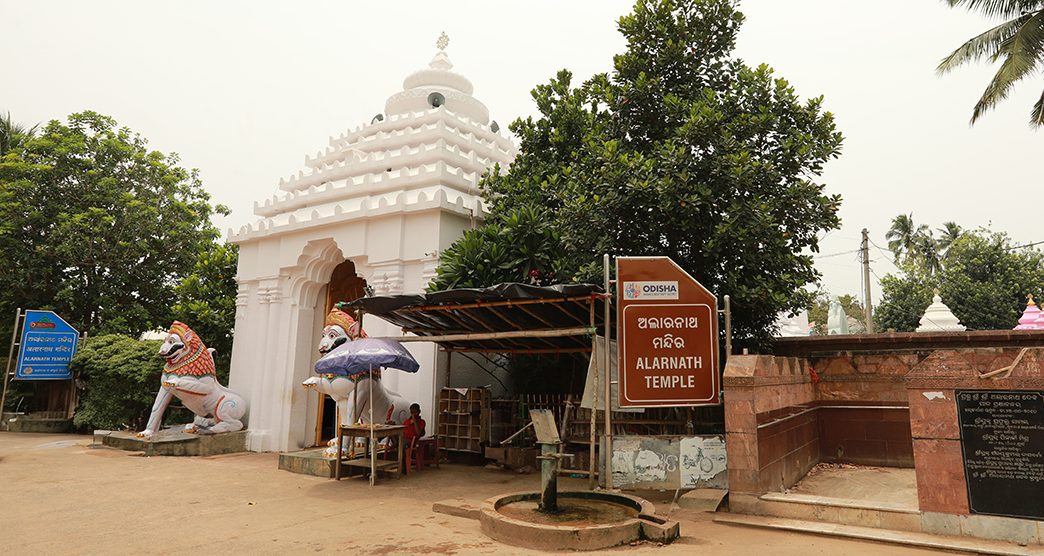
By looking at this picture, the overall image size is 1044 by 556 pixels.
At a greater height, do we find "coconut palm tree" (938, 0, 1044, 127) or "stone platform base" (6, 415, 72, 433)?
"coconut palm tree" (938, 0, 1044, 127)

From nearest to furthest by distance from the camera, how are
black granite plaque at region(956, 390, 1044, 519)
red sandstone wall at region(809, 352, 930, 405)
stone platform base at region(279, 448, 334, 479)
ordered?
1. black granite plaque at region(956, 390, 1044, 519)
2. stone platform base at region(279, 448, 334, 479)
3. red sandstone wall at region(809, 352, 930, 405)

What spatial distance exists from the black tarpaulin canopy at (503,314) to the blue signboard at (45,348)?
11664 mm

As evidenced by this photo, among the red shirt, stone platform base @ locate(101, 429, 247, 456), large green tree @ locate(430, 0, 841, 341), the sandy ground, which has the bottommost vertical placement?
the sandy ground

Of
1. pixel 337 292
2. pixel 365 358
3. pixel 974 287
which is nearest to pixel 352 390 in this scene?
pixel 365 358

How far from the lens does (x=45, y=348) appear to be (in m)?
15.8

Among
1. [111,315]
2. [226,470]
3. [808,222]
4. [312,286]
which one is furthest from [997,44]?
[111,315]

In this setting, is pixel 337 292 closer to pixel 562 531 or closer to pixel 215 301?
pixel 215 301

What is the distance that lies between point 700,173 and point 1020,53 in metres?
9.51

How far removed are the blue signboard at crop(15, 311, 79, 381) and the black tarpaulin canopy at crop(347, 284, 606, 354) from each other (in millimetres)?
11664

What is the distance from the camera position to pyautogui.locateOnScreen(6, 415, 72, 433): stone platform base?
53.5 ft

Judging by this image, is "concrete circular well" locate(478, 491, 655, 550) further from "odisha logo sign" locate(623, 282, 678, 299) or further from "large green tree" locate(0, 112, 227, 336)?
"large green tree" locate(0, 112, 227, 336)

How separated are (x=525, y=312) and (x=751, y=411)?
3326mm

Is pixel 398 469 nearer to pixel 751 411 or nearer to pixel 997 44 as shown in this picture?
pixel 751 411

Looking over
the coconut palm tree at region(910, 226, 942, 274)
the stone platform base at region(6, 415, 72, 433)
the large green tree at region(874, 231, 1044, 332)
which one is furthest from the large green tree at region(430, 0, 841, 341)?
the coconut palm tree at region(910, 226, 942, 274)
